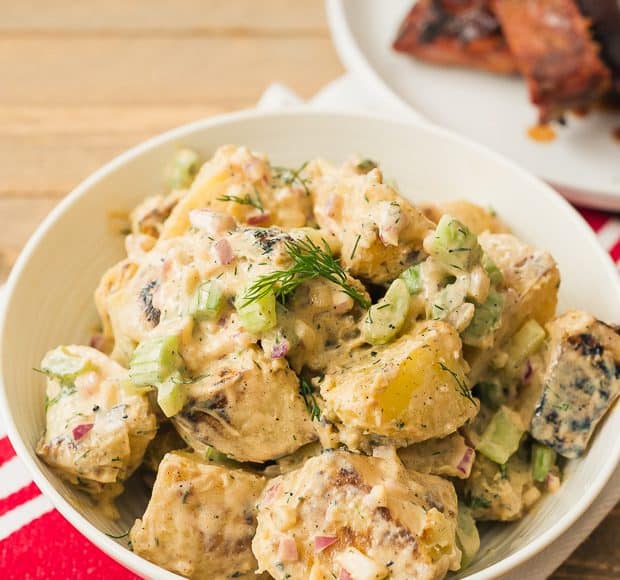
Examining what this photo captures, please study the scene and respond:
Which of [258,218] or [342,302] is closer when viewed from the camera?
[342,302]

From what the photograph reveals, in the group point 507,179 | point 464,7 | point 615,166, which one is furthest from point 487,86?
point 507,179

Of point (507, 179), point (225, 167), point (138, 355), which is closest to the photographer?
point (138, 355)

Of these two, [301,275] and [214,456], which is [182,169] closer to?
[301,275]

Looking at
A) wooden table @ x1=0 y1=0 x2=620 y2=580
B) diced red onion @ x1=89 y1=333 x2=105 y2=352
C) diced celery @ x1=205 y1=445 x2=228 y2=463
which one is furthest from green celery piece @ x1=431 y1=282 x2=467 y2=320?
wooden table @ x1=0 y1=0 x2=620 y2=580

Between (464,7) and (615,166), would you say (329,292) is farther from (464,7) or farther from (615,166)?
(464,7)

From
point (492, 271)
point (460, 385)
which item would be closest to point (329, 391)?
point (460, 385)

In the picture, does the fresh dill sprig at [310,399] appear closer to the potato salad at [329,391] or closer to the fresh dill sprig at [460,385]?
the potato salad at [329,391]
